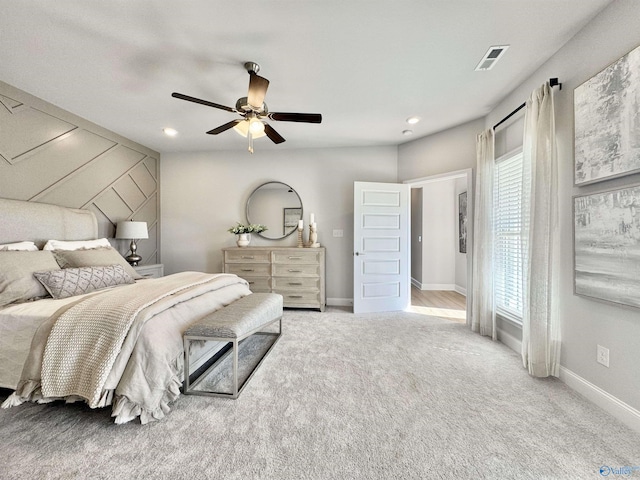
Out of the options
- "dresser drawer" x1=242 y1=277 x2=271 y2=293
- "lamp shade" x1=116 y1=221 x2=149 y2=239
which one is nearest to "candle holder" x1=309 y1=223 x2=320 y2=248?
"dresser drawer" x1=242 y1=277 x2=271 y2=293

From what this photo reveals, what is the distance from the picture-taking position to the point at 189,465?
1.25 meters

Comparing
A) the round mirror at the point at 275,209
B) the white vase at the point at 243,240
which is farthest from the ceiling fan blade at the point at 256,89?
the white vase at the point at 243,240

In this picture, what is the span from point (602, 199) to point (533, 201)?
470 millimetres

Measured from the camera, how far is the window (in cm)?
261

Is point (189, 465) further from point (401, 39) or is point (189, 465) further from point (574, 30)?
point (574, 30)

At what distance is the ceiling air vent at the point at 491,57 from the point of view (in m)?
2.01

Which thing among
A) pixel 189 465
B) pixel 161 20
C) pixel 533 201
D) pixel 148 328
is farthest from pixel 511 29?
pixel 189 465

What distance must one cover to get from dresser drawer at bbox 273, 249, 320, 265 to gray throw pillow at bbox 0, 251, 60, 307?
8.01 feet

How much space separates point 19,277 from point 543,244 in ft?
13.3

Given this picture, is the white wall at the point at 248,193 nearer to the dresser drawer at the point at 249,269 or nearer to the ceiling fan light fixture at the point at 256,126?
the dresser drawer at the point at 249,269

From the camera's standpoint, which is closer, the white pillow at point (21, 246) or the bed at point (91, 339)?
the bed at point (91, 339)

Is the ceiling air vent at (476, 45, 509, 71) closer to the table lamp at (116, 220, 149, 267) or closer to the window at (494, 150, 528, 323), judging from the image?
the window at (494, 150, 528, 323)

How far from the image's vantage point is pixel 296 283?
3.97 meters

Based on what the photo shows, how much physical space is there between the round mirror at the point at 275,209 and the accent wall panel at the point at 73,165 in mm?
1730
